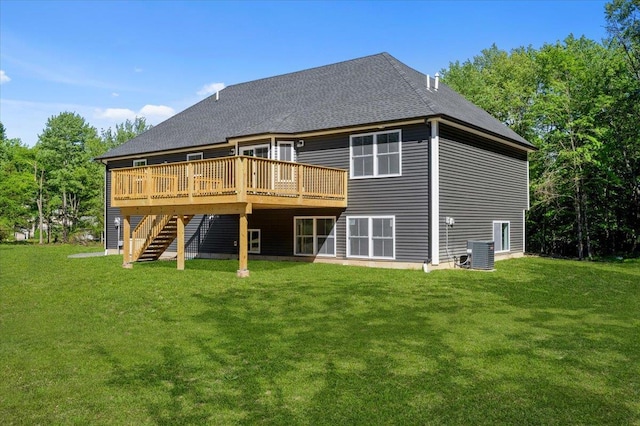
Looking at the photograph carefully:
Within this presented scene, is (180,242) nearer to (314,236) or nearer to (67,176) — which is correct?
(314,236)

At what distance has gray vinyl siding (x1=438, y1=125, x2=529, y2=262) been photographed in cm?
1681

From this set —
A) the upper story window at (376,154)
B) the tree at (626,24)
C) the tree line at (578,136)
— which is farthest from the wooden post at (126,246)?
the tree at (626,24)

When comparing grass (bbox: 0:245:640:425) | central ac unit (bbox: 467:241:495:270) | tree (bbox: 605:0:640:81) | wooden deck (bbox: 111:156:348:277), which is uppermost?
tree (bbox: 605:0:640:81)

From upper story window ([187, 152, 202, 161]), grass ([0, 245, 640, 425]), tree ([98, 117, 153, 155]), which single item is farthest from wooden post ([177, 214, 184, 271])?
tree ([98, 117, 153, 155])

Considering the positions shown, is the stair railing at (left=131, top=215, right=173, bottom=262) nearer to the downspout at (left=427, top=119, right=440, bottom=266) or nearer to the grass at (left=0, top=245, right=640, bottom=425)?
the grass at (left=0, top=245, right=640, bottom=425)

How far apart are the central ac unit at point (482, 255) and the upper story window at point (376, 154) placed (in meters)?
3.73

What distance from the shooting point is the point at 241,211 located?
13969 mm

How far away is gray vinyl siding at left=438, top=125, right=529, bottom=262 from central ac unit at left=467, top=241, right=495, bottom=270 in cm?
63

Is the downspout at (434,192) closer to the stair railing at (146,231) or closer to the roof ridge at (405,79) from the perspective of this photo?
the roof ridge at (405,79)

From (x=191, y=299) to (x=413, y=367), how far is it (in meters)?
6.19

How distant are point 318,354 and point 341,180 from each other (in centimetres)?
1161

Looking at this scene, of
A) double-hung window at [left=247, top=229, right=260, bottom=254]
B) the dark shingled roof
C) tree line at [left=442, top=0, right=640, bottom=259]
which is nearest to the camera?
the dark shingled roof

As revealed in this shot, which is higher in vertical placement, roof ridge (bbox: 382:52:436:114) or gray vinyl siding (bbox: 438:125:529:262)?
roof ridge (bbox: 382:52:436:114)

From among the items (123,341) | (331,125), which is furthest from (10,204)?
(123,341)
